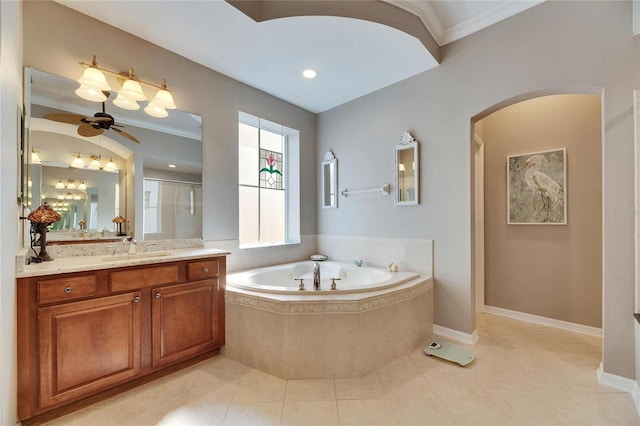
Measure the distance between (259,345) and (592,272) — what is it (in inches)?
127

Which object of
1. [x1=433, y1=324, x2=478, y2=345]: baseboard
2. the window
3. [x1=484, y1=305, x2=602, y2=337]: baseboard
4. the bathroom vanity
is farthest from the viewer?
the window

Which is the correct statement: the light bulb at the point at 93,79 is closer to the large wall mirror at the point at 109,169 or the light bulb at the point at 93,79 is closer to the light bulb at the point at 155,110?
the large wall mirror at the point at 109,169

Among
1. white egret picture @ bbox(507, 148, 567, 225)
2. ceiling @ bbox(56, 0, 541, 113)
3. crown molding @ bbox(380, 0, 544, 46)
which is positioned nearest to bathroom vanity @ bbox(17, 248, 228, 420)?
ceiling @ bbox(56, 0, 541, 113)

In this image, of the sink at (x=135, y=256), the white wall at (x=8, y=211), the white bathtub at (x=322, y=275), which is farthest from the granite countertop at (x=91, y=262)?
the white bathtub at (x=322, y=275)

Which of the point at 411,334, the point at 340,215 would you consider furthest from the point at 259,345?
the point at 340,215

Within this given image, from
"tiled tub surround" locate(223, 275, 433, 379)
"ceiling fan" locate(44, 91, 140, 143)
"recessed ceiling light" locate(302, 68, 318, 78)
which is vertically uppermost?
"recessed ceiling light" locate(302, 68, 318, 78)

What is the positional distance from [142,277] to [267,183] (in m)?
1.93

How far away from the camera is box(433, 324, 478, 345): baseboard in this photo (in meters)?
2.51

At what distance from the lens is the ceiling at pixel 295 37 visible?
201cm

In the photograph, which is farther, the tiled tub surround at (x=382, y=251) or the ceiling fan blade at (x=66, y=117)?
the tiled tub surround at (x=382, y=251)

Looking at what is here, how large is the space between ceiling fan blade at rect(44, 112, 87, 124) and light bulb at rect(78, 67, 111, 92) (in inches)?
9.9

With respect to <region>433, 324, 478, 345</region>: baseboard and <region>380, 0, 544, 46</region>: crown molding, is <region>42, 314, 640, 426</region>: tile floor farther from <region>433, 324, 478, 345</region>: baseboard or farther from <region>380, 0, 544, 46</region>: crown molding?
<region>380, 0, 544, 46</region>: crown molding

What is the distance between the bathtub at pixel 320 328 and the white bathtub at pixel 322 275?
104 mm

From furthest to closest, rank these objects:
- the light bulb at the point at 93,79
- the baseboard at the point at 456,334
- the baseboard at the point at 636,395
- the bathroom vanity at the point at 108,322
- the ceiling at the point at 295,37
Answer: the baseboard at the point at 456,334
the ceiling at the point at 295,37
the light bulb at the point at 93,79
the baseboard at the point at 636,395
the bathroom vanity at the point at 108,322
